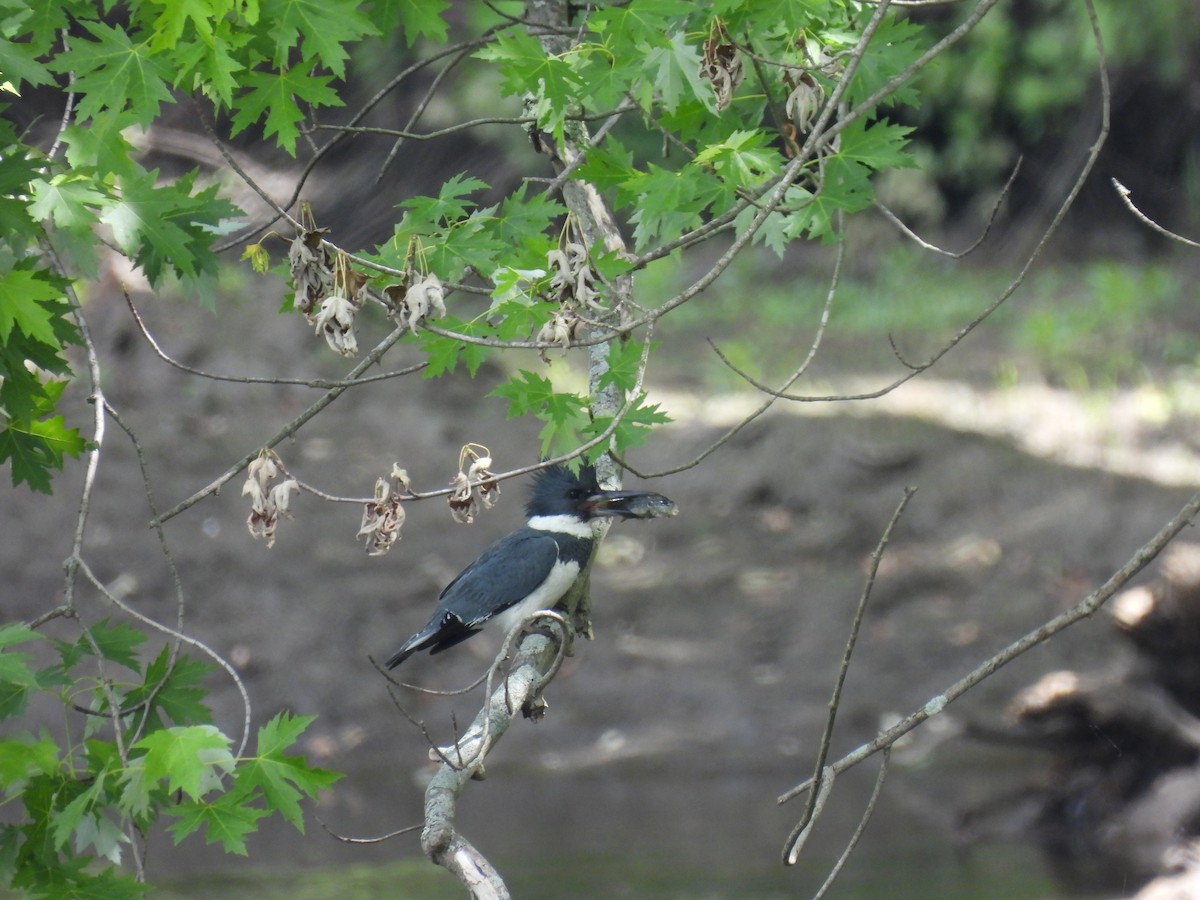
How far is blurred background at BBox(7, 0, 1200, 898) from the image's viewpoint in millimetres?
5836

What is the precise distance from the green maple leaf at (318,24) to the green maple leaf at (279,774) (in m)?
1.14

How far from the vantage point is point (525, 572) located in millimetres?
4363

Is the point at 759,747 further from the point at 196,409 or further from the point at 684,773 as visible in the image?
Result: the point at 196,409

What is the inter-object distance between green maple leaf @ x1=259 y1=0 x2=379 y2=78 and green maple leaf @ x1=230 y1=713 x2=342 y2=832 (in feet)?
3.75

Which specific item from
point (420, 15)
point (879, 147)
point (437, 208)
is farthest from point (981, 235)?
point (420, 15)

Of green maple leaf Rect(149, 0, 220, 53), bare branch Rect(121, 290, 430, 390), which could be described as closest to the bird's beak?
bare branch Rect(121, 290, 430, 390)

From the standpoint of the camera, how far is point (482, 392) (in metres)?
9.82

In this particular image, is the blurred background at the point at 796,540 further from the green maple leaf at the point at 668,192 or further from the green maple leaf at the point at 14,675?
the green maple leaf at the point at 14,675

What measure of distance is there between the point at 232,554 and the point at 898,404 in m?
4.04

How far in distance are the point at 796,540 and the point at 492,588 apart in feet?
13.6

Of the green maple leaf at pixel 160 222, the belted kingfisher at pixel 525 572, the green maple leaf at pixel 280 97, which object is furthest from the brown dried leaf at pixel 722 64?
the belted kingfisher at pixel 525 572

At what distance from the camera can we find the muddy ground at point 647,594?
6695 millimetres

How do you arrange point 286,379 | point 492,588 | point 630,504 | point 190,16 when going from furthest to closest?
1. point 492,588
2. point 630,504
3. point 286,379
4. point 190,16

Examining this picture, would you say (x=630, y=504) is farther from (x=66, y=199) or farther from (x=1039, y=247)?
(x=66, y=199)
